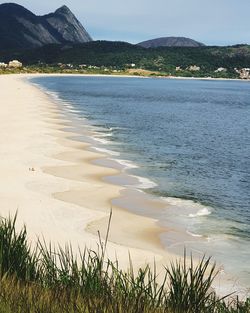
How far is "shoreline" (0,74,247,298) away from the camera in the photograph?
1205 cm

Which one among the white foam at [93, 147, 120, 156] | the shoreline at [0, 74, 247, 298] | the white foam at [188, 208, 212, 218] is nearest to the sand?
the shoreline at [0, 74, 247, 298]

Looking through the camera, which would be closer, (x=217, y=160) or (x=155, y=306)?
(x=155, y=306)

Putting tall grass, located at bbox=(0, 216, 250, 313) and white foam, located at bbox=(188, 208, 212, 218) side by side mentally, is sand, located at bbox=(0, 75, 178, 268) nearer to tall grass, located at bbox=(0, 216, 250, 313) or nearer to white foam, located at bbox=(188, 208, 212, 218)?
white foam, located at bbox=(188, 208, 212, 218)

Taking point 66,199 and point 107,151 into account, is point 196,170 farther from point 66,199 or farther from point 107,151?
point 66,199

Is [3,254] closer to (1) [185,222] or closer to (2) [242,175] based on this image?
(1) [185,222]

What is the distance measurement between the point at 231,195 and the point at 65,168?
6586 mm

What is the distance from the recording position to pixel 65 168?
21.1 m

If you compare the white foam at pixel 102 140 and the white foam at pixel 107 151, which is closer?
the white foam at pixel 107 151

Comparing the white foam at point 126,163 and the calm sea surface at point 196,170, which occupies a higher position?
the white foam at point 126,163

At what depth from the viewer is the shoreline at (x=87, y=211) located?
12.1m

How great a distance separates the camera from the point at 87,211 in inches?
588

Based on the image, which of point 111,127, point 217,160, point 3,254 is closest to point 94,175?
point 217,160

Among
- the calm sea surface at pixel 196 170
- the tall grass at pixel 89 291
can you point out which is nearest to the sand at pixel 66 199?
the calm sea surface at pixel 196 170

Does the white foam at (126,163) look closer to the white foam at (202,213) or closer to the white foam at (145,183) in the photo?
the white foam at (145,183)
